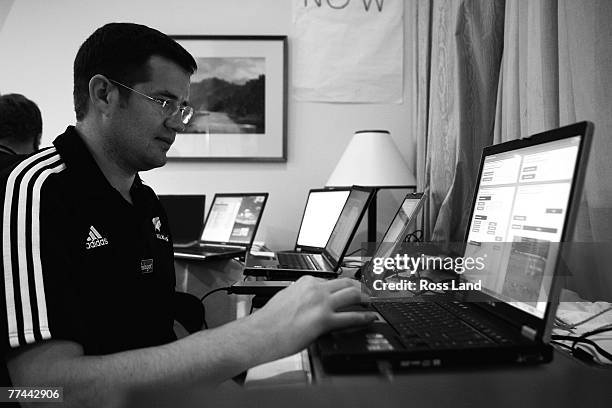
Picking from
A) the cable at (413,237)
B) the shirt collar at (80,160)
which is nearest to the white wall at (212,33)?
the cable at (413,237)

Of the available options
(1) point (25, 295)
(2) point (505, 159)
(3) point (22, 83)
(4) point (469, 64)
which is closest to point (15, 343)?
(1) point (25, 295)

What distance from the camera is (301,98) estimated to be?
9.21ft

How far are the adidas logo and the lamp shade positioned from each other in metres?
1.45

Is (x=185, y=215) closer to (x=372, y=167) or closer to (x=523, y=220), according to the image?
(x=372, y=167)

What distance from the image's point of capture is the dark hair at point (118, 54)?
1.04 meters

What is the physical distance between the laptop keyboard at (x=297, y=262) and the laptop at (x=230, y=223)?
0.48 meters

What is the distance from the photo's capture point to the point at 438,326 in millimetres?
678

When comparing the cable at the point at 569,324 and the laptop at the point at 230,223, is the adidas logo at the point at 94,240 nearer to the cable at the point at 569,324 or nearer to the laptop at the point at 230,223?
the cable at the point at 569,324

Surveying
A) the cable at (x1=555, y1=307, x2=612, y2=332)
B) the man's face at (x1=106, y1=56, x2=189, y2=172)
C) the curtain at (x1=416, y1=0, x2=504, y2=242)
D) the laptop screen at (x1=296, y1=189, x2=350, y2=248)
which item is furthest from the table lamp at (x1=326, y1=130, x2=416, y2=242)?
the cable at (x1=555, y1=307, x2=612, y2=332)

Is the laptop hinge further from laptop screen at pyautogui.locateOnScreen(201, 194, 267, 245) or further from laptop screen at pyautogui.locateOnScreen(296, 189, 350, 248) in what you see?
laptop screen at pyautogui.locateOnScreen(201, 194, 267, 245)

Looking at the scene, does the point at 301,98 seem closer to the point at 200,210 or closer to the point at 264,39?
the point at 264,39

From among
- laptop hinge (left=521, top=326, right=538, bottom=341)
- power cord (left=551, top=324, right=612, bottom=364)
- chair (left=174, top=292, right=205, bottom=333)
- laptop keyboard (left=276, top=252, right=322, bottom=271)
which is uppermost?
laptop hinge (left=521, top=326, right=538, bottom=341)

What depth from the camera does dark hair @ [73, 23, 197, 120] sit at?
40.9 inches

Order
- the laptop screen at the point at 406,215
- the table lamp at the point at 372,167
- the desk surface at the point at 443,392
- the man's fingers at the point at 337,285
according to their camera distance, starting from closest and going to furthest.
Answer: the desk surface at the point at 443,392 < the man's fingers at the point at 337,285 < the laptop screen at the point at 406,215 < the table lamp at the point at 372,167
